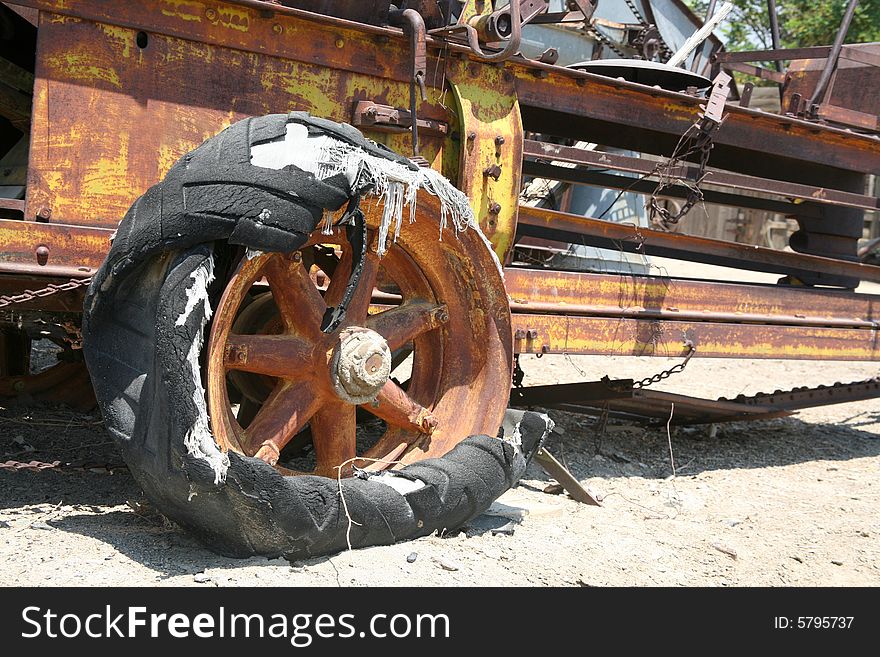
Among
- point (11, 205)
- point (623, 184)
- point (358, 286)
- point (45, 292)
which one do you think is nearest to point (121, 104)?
point (11, 205)

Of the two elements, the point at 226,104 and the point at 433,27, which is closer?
the point at 226,104

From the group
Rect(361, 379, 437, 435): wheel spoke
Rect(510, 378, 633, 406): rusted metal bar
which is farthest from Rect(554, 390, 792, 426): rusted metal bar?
Rect(361, 379, 437, 435): wheel spoke

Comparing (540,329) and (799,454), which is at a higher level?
(540,329)

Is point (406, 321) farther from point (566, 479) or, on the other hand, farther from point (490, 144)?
point (566, 479)

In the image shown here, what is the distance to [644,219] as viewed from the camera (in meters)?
8.11

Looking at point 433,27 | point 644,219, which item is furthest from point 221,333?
point 644,219

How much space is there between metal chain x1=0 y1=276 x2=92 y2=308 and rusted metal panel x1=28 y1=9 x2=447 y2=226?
209mm

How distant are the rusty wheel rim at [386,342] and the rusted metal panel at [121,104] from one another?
0.50m

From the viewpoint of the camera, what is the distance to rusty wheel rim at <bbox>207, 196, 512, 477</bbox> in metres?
2.85

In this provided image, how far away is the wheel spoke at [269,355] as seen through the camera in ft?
8.98

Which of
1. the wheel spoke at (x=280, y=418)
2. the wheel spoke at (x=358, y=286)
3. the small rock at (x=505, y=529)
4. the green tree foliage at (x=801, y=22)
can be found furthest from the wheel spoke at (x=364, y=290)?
the green tree foliage at (x=801, y=22)

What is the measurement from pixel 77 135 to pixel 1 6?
91cm

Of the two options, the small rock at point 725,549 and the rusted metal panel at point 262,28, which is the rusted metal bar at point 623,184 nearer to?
the rusted metal panel at point 262,28

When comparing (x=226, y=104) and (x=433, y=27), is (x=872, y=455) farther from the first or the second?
(x=226, y=104)
